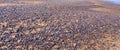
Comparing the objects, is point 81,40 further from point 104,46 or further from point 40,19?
point 40,19

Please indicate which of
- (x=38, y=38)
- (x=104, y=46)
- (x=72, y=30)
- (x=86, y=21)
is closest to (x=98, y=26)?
(x=86, y=21)

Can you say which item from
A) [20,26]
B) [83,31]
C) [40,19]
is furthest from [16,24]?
[83,31]

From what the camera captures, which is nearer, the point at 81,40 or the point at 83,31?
the point at 81,40

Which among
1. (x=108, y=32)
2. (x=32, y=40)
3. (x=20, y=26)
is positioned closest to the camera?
(x=32, y=40)

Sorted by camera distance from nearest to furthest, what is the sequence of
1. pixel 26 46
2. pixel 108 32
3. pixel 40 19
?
1. pixel 26 46
2. pixel 108 32
3. pixel 40 19

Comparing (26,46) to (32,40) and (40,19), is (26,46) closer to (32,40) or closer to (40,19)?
(32,40)

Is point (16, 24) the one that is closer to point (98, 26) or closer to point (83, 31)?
point (83, 31)

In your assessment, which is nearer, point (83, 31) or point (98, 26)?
point (83, 31)

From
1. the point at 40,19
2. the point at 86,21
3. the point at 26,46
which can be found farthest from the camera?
the point at 86,21

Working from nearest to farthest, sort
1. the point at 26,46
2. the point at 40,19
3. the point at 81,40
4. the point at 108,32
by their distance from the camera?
the point at 26,46 → the point at 81,40 → the point at 108,32 → the point at 40,19
